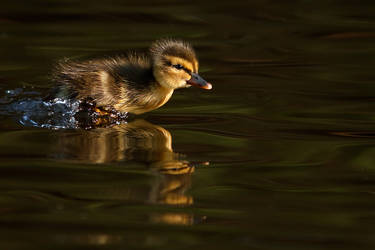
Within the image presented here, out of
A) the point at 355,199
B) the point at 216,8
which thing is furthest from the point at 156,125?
the point at 216,8

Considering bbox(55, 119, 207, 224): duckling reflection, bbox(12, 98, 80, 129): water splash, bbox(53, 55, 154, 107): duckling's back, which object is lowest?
bbox(55, 119, 207, 224): duckling reflection

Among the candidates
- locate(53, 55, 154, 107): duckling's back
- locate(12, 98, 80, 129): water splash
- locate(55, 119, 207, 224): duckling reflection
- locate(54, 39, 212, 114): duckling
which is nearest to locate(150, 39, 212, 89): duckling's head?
locate(54, 39, 212, 114): duckling

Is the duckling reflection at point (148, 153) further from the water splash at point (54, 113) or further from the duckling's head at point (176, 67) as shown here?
the duckling's head at point (176, 67)

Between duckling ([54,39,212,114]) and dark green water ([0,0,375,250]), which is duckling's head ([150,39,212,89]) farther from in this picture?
dark green water ([0,0,375,250])

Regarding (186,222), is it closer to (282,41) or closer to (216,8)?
(282,41)

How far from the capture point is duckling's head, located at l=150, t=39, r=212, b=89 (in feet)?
16.6

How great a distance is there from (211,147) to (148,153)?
35cm

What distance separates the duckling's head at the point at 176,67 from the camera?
5070 millimetres

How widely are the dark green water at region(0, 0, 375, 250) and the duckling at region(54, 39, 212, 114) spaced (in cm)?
14

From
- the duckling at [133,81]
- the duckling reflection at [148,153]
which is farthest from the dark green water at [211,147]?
the duckling at [133,81]

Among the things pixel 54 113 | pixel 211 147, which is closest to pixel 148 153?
pixel 211 147

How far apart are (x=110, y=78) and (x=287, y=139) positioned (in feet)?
3.86

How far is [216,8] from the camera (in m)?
A: 7.93

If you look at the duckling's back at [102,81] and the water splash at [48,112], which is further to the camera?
the duckling's back at [102,81]
